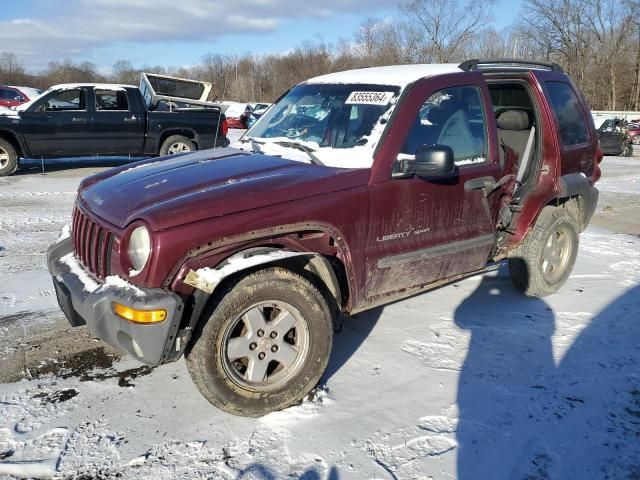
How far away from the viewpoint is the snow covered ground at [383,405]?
2689mm

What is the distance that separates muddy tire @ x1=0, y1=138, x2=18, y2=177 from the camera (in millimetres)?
11102

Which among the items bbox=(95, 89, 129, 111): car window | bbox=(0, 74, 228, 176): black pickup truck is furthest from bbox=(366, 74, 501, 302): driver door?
bbox=(95, 89, 129, 111): car window

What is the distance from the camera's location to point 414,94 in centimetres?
366

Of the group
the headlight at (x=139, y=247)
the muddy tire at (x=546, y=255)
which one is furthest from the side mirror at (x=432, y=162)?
the muddy tire at (x=546, y=255)

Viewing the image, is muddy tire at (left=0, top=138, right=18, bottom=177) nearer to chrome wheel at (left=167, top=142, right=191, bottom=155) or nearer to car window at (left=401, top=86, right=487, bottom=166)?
chrome wheel at (left=167, top=142, right=191, bottom=155)

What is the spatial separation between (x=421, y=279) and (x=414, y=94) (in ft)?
4.18

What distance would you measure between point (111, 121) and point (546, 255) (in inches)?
388

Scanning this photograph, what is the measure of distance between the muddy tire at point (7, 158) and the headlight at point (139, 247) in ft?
33.1

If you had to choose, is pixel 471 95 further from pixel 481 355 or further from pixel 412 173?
pixel 481 355

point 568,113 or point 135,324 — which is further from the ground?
point 568,113

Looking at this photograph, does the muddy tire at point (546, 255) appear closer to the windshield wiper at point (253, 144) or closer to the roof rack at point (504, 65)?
the roof rack at point (504, 65)

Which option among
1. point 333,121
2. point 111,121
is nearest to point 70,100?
point 111,121

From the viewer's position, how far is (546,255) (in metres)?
4.96

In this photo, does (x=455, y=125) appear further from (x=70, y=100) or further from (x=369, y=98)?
(x=70, y=100)
